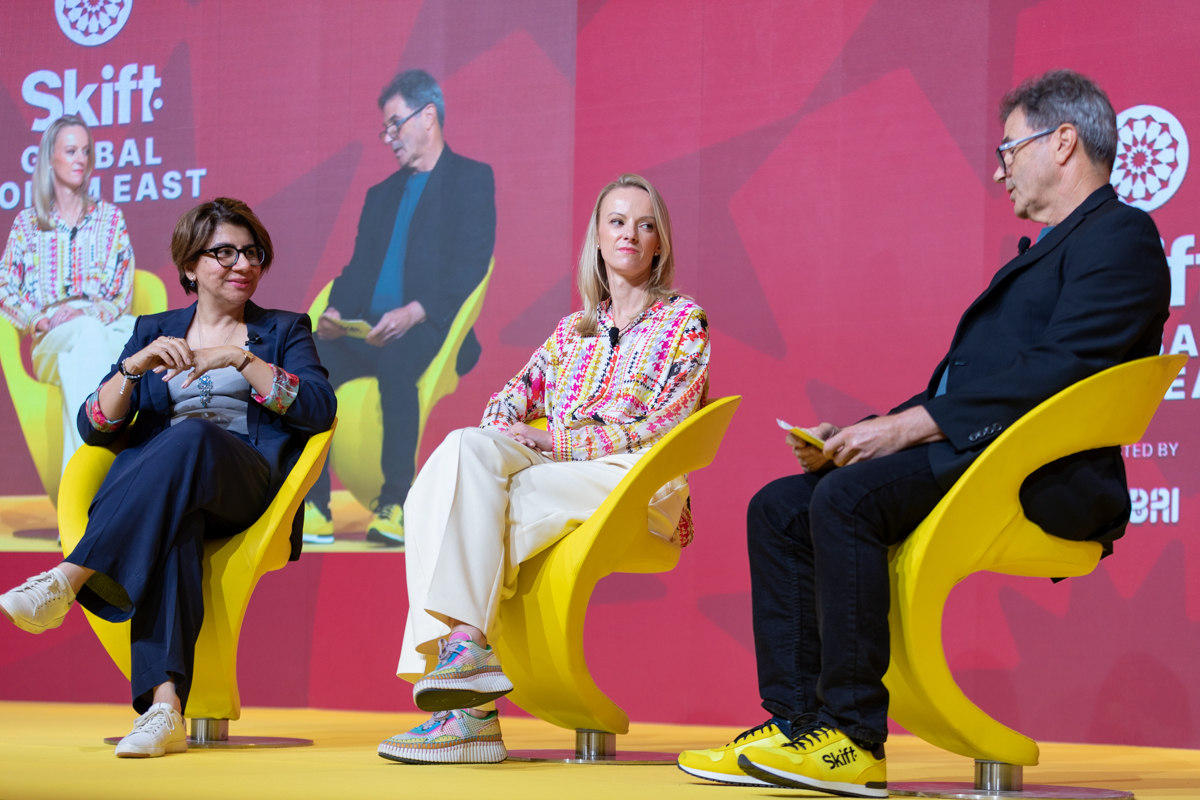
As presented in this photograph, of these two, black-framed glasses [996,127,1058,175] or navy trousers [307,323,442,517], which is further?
navy trousers [307,323,442,517]

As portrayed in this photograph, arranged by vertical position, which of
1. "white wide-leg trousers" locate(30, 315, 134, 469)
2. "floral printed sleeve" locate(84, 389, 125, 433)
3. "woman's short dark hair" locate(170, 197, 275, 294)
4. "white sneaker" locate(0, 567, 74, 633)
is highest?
"woman's short dark hair" locate(170, 197, 275, 294)

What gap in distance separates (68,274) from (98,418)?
6.52 ft

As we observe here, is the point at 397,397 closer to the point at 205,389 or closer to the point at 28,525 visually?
the point at 205,389

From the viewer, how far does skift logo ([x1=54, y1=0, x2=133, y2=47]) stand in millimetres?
4465

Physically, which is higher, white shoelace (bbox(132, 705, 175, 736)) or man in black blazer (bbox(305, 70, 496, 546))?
man in black blazer (bbox(305, 70, 496, 546))

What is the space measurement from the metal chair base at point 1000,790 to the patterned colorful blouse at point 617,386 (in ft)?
2.52

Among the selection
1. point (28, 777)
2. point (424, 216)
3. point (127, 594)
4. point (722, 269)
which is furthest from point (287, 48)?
point (28, 777)

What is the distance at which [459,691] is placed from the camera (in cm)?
200

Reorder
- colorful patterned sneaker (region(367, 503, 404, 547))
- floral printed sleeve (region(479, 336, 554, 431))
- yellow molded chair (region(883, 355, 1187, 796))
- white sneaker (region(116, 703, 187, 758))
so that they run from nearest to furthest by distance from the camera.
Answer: yellow molded chair (region(883, 355, 1187, 796)) < white sneaker (region(116, 703, 187, 758)) < floral printed sleeve (region(479, 336, 554, 431)) < colorful patterned sneaker (region(367, 503, 404, 547))

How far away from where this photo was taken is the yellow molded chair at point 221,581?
8.23 ft

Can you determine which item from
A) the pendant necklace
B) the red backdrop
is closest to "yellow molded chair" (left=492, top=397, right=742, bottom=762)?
the pendant necklace

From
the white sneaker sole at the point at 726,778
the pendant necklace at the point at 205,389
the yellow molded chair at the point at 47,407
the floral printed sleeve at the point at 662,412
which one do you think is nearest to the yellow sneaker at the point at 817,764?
the white sneaker sole at the point at 726,778

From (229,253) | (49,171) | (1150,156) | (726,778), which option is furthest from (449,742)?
(49,171)

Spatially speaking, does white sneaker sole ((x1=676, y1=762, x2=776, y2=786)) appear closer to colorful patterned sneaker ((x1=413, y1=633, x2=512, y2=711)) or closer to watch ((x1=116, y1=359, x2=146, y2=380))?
colorful patterned sneaker ((x1=413, y1=633, x2=512, y2=711))
